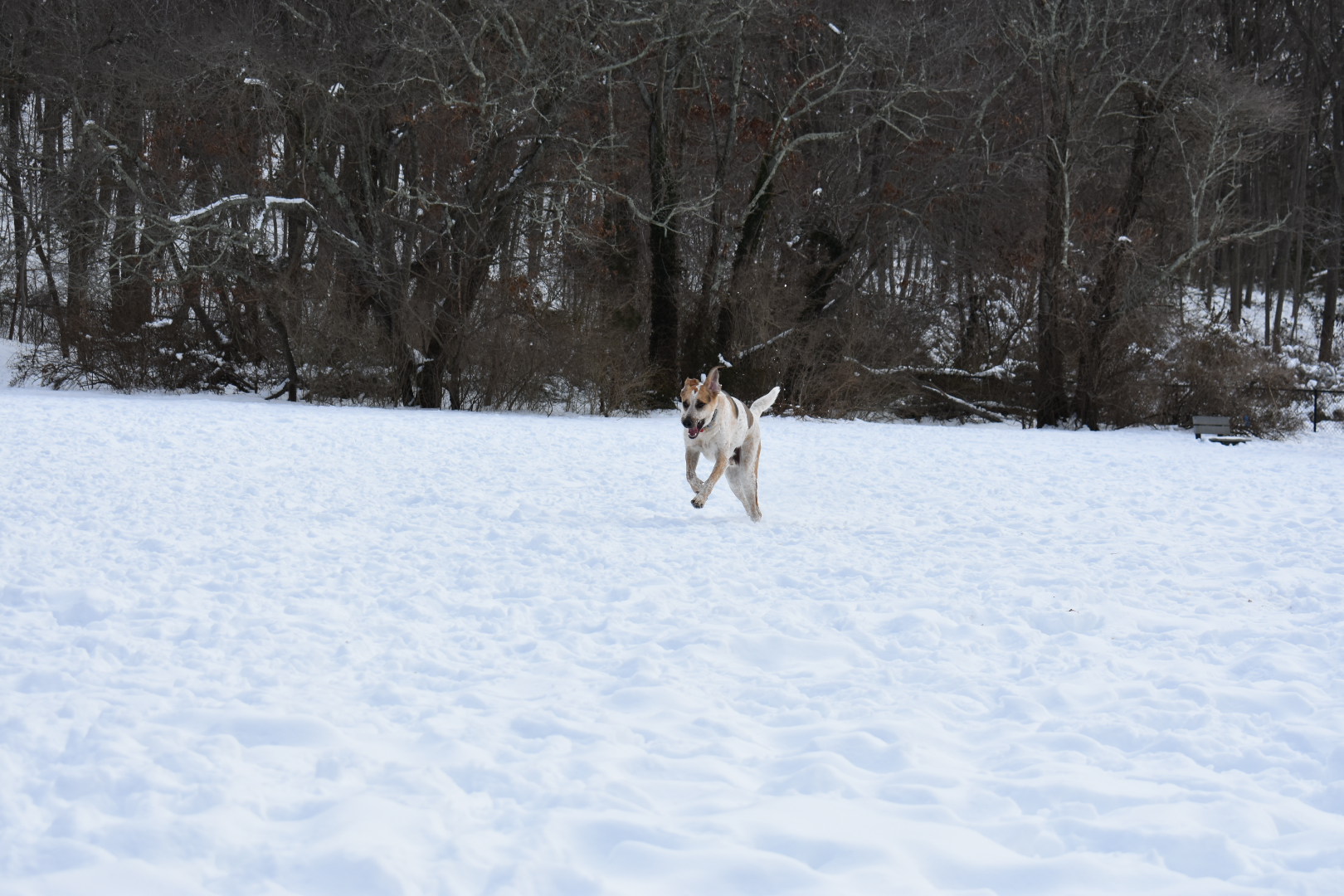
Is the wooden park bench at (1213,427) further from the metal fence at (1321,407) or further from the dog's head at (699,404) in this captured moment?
the dog's head at (699,404)

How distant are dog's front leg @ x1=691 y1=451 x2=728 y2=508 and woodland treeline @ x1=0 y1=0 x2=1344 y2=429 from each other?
1427 centimetres

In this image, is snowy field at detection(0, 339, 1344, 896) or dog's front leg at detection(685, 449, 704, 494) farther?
dog's front leg at detection(685, 449, 704, 494)

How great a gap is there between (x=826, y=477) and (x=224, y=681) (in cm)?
930

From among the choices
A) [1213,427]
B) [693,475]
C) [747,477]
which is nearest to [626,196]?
[1213,427]

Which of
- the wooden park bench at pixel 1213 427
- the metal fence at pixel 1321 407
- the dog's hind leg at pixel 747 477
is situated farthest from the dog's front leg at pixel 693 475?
the metal fence at pixel 1321 407

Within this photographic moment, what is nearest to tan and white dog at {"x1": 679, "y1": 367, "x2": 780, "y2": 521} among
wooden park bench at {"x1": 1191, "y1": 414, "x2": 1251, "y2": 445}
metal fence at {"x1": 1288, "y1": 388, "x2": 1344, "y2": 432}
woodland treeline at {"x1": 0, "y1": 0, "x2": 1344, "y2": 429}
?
woodland treeline at {"x1": 0, "y1": 0, "x2": 1344, "y2": 429}

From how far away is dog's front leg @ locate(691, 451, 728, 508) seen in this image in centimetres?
934

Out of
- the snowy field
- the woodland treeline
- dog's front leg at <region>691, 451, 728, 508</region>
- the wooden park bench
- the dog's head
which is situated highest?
the woodland treeline

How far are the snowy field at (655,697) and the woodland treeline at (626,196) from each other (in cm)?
1412

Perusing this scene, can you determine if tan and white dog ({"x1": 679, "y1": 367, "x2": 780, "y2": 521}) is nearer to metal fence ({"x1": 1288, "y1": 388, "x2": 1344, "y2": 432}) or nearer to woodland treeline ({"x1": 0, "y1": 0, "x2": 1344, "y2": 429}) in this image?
woodland treeline ({"x1": 0, "y1": 0, "x2": 1344, "y2": 429})

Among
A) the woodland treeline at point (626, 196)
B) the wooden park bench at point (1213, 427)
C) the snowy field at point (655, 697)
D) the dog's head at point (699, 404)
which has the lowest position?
the snowy field at point (655, 697)

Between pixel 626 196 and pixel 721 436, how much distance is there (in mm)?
16252

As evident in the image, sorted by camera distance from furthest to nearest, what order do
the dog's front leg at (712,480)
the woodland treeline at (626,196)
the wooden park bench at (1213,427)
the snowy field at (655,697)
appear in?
the woodland treeline at (626,196), the wooden park bench at (1213,427), the dog's front leg at (712,480), the snowy field at (655,697)

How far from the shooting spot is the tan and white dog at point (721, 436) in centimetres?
892
